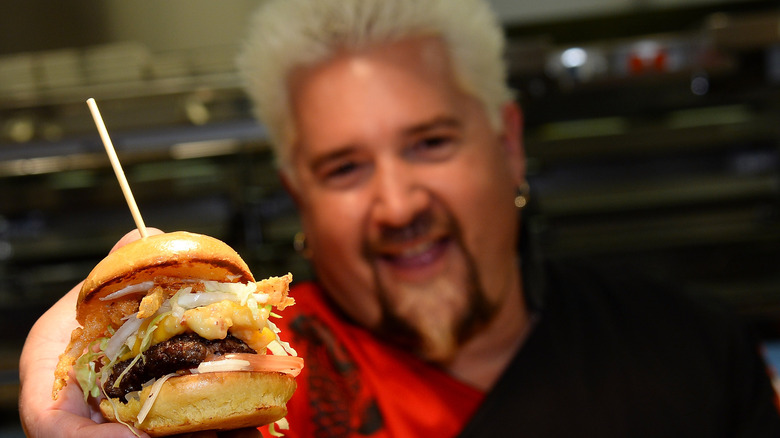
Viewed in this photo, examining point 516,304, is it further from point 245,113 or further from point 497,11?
point 497,11

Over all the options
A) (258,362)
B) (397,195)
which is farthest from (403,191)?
(258,362)

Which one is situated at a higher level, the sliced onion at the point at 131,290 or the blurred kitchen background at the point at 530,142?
the blurred kitchen background at the point at 530,142

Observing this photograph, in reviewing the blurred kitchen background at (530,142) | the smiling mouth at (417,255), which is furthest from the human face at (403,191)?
the blurred kitchen background at (530,142)

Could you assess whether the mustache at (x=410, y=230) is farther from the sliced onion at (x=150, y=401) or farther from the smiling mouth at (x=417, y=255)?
the sliced onion at (x=150, y=401)

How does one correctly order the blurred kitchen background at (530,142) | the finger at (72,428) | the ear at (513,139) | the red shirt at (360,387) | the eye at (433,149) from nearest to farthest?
the finger at (72,428) < the red shirt at (360,387) < the eye at (433,149) < the ear at (513,139) < the blurred kitchen background at (530,142)

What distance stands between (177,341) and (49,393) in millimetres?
187

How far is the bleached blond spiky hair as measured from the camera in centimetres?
151

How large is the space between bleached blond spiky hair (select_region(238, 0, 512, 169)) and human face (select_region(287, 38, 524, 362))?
0.10ft

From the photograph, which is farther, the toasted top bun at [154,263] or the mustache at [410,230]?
the mustache at [410,230]

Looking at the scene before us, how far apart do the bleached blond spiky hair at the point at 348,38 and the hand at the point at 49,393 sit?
0.68m

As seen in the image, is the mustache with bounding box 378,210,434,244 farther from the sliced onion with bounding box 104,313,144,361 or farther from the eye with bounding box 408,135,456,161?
the sliced onion with bounding box 104,313,144,361

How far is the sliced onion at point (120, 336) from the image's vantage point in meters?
0.94

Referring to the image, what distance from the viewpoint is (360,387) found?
155 centimetres

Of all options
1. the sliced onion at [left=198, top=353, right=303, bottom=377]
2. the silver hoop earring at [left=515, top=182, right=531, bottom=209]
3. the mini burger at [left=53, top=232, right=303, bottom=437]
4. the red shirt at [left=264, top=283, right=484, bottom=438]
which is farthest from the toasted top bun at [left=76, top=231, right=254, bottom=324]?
the silver hoop earring at [left=515, top=182, right=531, bottom=209]
